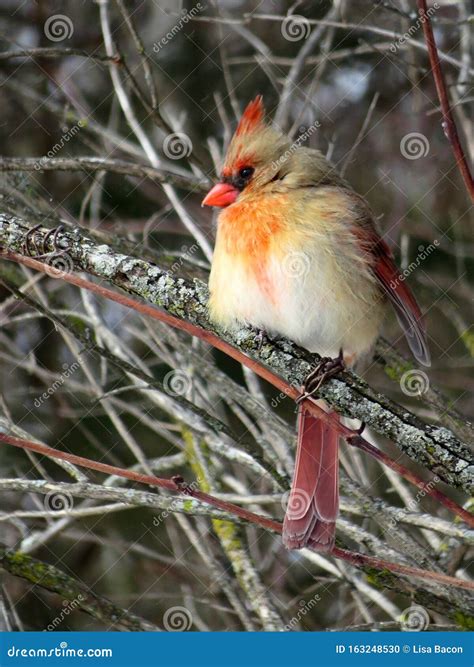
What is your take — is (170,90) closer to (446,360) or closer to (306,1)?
(306,1)

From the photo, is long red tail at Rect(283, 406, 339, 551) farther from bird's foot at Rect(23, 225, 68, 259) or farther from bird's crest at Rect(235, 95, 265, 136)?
bird's crest at Rect(235, 95, 265, 136)

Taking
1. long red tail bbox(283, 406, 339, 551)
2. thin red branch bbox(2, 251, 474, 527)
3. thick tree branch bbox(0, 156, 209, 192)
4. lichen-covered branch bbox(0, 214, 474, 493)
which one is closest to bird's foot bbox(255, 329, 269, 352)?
lichen-covered branch bbox(0, 214, 474, 493)

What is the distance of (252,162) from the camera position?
3.08m

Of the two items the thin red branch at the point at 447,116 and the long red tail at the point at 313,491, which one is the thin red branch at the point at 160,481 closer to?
the long red tail at the point at 313,491

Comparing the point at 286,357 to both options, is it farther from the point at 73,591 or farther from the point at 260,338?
the point at 73,591

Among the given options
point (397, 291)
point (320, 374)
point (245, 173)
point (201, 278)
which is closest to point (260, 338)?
point (320, 374)

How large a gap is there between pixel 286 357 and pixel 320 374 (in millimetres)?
159

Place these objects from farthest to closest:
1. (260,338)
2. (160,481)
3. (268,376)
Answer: (260,338), (268,376), (160,481)

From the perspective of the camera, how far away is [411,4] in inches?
168

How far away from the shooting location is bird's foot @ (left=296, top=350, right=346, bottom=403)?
7.52ft

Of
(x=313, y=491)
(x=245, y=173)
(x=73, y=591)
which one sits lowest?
(x=73, y=591)

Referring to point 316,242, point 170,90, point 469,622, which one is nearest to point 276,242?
point 316,242

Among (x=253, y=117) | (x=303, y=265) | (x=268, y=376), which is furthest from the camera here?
(x=253, y=117)

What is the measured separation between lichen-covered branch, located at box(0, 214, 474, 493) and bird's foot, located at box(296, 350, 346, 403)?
0.06 ft
